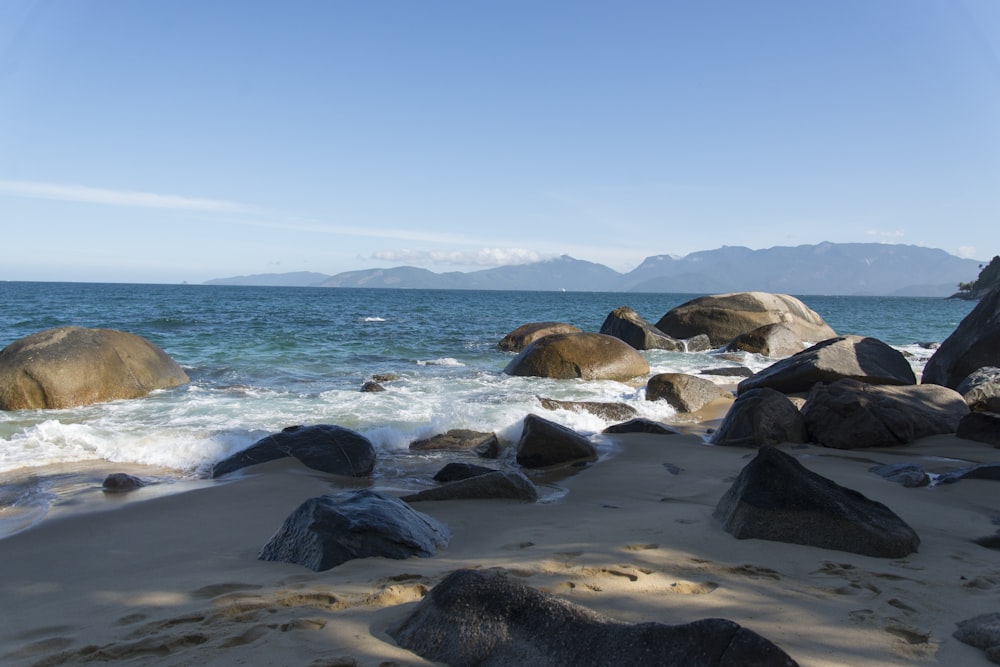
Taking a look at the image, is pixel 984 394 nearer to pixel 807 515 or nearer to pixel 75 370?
pixel 807 515

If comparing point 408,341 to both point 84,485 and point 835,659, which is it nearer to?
point 84,485

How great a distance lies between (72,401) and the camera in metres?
10.1

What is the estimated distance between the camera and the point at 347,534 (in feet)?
12.8

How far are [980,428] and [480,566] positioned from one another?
6309 millimetres

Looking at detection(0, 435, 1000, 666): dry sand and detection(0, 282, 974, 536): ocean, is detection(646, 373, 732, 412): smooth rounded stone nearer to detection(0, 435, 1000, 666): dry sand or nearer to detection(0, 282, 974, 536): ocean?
detection(0, 282, 974, 536): ocean

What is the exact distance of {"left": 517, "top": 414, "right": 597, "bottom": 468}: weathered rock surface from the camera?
7254mm

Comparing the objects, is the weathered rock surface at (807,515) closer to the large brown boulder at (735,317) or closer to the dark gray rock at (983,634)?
the dark gray rock at (983,634)

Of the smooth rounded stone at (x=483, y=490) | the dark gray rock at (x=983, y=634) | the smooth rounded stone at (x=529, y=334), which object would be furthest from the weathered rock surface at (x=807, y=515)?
the smooth rounded stone at (x=529, y=334)

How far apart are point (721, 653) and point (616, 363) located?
12064 mm

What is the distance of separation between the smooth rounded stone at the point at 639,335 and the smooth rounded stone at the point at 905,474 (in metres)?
14.0

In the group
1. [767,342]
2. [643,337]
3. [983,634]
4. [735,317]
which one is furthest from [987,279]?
[983,634]

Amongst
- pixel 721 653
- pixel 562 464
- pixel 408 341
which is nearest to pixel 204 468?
pixel 562 464

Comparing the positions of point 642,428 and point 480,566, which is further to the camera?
point 642,428

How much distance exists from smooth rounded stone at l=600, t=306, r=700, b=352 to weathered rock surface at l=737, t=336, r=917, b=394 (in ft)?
29.0
